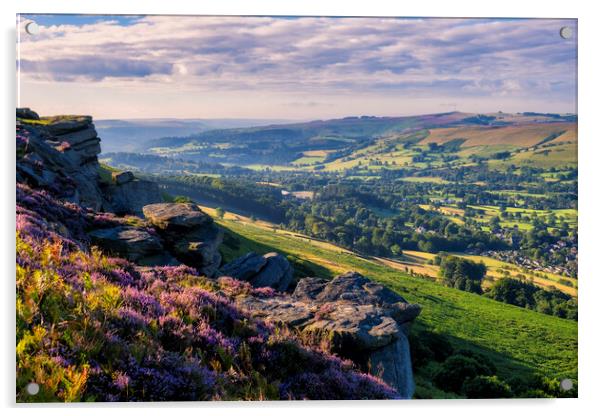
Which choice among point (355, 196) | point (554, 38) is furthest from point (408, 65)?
point (355, 196)

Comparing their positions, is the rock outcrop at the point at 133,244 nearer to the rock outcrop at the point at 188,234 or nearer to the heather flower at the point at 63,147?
the rock outcrop at the point at 188,234

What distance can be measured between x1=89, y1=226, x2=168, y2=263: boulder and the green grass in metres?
10.6

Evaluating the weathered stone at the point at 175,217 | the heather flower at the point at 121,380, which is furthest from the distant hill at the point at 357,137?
the heather flower at the point at 121,380

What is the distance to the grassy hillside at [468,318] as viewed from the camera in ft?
45.9

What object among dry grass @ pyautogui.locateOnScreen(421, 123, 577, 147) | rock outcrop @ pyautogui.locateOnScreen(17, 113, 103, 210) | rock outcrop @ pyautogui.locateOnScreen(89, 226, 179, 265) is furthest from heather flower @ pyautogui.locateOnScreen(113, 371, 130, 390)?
dry grass @ pyautogui.locateOnScreen(421, 123, 577, 147)

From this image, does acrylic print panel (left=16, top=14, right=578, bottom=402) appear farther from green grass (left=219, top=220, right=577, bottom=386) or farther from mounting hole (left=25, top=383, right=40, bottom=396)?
green grass (left=219, top=220, right=577, bottom=386)

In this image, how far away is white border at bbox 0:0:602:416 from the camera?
481 inches

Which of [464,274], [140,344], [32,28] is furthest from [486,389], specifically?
[464,274]

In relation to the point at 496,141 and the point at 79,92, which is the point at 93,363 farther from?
the point at 496,141

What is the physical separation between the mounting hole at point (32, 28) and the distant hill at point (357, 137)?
835cm

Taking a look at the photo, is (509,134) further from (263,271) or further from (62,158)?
(62,158)

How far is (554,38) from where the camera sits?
1387cm

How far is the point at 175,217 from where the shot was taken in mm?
18672

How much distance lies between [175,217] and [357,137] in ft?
42.0
